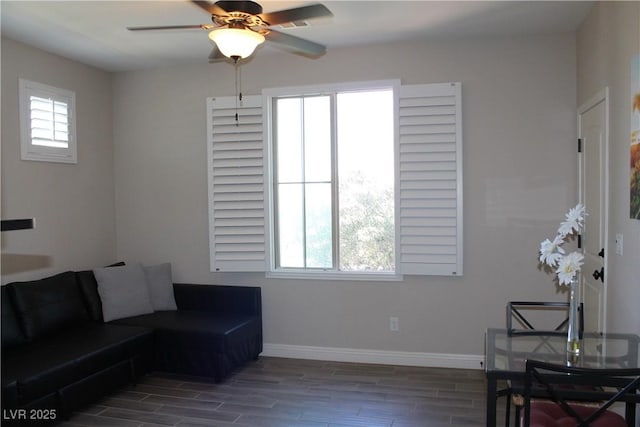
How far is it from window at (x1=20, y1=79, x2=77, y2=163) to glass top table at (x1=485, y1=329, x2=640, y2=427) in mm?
3853

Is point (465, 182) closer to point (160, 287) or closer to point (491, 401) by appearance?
point (491, 401)

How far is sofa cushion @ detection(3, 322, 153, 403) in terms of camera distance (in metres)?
2.99

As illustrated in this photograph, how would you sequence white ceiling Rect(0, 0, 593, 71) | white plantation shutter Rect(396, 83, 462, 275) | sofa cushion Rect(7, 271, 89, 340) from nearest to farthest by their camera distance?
white ceiling Rect(0, 0, 593, 71) < sofa cushion Rect(7, 271, 89, 340) < white plantation shutter Rect(396, 83, 462, 275)

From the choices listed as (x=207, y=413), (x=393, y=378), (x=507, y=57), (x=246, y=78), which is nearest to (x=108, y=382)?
(x=207, y=413)

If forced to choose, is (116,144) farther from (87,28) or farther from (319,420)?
(319,420)

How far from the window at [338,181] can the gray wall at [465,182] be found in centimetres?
15

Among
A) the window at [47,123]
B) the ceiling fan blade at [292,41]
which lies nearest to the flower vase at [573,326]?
the ceiling fan blade at [292,41]

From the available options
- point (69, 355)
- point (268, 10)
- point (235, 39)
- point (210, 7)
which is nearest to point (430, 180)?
point (268, 10)

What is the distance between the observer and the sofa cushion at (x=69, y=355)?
2986 millimetres

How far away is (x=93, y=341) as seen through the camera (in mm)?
3580

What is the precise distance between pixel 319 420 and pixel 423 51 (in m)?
3.09

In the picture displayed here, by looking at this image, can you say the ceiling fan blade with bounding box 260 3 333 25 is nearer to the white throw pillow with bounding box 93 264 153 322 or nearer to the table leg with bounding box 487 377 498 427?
the table leg with bounding box 487 377 498 427

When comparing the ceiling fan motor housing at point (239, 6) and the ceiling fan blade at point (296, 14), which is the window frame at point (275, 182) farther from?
the ceiling fan motor housing at point (239, 6)

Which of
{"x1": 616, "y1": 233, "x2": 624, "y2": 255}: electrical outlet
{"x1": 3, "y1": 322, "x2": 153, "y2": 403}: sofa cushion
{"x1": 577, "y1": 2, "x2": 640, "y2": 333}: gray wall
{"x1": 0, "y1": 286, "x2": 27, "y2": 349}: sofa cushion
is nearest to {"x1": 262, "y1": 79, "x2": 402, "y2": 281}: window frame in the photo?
{"x1": 3, "y1": 322, "x2": 153, "y2": 403}: sofa cushion
